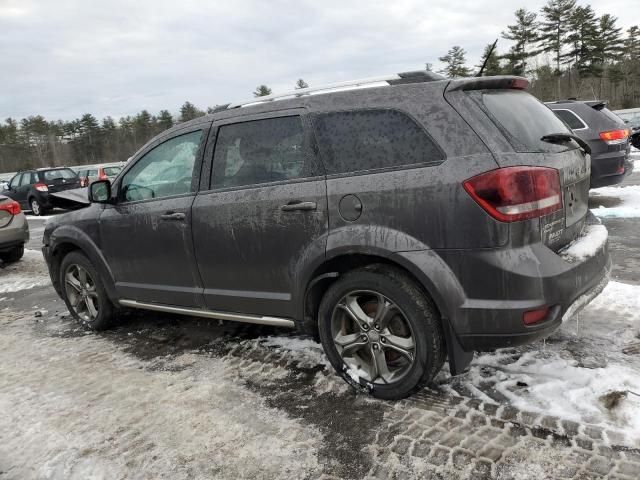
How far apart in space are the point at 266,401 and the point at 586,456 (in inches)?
69.1

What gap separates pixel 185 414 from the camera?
3.03m

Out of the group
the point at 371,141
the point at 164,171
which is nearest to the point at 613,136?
the point at 371,141

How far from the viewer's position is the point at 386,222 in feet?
9.02

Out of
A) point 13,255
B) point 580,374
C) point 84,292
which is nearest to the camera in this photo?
point 580,374

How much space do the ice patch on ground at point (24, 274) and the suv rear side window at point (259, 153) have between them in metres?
5.05

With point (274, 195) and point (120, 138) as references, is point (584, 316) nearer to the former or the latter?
point (274, 195)

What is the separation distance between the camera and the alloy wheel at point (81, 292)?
4781 millimetres

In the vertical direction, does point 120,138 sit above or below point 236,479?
above

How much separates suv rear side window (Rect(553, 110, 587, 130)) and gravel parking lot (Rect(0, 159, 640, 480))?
201 inches

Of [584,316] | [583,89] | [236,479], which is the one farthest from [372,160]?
[583,89]

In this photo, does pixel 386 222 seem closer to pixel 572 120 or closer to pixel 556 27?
pixel 572 120

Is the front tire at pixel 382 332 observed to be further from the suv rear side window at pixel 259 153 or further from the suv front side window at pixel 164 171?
the suv front side window at pixel 164 171

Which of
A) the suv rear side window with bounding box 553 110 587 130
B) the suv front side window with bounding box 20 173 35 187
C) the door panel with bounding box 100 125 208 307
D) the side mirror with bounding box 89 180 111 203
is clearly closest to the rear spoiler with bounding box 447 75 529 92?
the door panel with bounding box 100 125 208 307

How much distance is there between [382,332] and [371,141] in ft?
3.65
